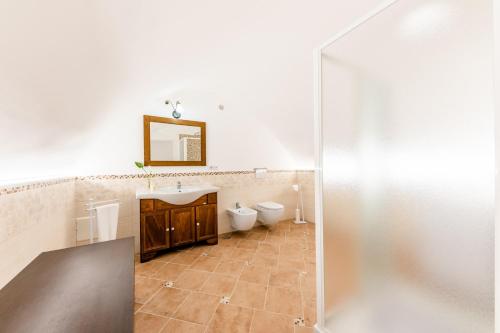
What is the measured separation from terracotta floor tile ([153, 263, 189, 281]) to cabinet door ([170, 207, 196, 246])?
1.00 feet

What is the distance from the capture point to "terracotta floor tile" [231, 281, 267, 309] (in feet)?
5.27

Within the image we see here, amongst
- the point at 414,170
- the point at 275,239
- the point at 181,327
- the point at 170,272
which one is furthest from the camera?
the point at 275,239

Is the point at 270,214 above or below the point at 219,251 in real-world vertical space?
above

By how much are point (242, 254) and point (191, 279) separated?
75 centimetres

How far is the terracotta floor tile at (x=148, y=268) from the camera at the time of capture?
2057 mm

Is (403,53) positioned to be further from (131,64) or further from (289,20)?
(131,64)

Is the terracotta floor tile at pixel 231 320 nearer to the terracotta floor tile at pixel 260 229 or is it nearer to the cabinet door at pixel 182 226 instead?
the cabinet door at pixel 182 226

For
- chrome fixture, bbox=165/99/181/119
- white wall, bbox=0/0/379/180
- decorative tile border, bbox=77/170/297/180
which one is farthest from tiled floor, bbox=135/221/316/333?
chrome fixture, bbox=165/99/181/119

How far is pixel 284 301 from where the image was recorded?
5.36 feet

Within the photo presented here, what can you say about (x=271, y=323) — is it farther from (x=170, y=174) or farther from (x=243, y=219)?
(x=170, y=174)

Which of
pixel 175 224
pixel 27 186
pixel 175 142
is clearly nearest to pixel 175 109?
pixel 175 142

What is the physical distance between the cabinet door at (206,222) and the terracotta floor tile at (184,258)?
243 millimetres

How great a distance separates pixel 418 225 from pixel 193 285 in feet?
6.16

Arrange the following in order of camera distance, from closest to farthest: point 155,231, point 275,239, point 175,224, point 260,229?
1. point 155,231
2. point 175,224
3. point 275,239
4. point 260,229
